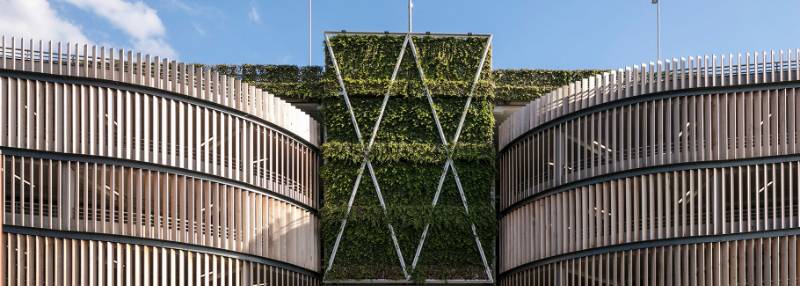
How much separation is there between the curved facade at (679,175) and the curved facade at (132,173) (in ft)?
33.4

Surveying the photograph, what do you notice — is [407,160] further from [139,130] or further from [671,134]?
[139,130]

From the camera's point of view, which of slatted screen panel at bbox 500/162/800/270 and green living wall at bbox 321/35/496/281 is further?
green living wall at bbox 321/35/496/281

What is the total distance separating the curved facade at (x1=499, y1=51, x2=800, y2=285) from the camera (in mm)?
20625

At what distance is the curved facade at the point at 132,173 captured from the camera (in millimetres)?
20016

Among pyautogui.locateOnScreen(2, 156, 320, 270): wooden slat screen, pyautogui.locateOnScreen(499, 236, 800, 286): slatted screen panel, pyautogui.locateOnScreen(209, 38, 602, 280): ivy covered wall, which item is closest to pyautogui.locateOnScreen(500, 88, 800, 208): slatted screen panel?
pyautogui.locateOnScreen(499, 236, 800, 286): slatted screen panel

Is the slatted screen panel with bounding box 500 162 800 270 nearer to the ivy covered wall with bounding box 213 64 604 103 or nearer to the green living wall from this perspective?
the green living wall

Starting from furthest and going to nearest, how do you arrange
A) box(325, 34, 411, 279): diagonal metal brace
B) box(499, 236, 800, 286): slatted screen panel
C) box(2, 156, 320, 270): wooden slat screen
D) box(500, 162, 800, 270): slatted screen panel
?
box(325, 34, 411, 279): diagonal metal brace < box(500, 162, 800, 270): slatted screen panel < box(499, 236, 800, 286): slatted screen panel < box(2, 156, 320, 270): wooden slat screen

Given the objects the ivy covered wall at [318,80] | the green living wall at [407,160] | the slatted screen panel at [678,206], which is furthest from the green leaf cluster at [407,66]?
the slatted screen panel at [678,206]

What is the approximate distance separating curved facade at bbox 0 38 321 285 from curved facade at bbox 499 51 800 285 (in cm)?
1017

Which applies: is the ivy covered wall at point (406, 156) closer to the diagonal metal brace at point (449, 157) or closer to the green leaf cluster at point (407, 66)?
the green leaf cluster at point (407, 66)

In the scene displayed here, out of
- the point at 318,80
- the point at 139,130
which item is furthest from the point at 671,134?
the point at 139,130

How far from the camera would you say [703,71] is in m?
21.3

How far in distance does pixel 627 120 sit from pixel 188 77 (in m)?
14.1

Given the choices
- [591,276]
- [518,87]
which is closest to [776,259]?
[591,276]
